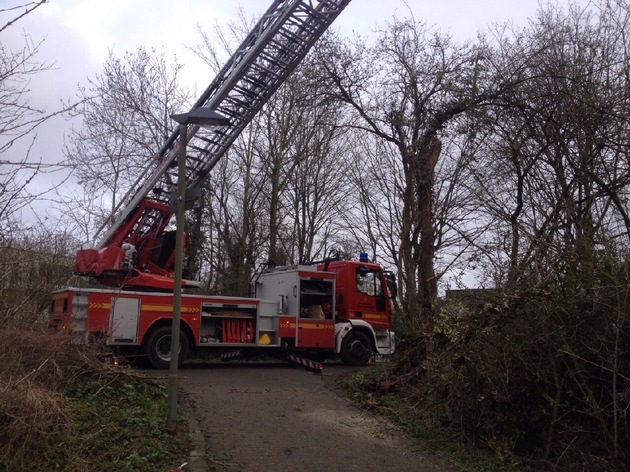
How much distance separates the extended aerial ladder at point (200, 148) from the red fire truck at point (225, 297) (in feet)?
0.08

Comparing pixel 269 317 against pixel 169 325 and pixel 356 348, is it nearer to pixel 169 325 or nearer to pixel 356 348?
pixel 169 325

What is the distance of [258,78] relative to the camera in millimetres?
13438

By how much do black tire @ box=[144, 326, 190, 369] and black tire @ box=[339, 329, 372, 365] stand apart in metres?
4.29

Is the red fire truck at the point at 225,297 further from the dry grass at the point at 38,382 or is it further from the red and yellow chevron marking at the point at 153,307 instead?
the dry grass at the point at 38,382

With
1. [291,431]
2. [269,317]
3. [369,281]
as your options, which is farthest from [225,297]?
[291,431]

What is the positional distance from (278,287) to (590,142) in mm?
8252

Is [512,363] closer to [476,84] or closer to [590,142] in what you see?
Answer: [590,142]

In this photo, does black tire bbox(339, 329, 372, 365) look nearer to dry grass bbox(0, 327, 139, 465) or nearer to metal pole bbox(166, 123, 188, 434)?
dry grass bbox(0, 327, 139, 465)

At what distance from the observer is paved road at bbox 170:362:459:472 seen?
23.5 feet

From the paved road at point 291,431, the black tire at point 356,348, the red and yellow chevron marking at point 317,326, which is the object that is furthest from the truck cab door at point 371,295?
the paved road at point 291,431

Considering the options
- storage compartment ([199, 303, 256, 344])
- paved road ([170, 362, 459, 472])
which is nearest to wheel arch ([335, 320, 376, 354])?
storage compartment ([199, 303, 256, 344])

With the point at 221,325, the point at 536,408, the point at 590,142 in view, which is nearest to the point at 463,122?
the point at 590,142

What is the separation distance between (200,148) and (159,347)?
461 centimetres

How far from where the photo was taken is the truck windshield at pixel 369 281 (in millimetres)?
16562
